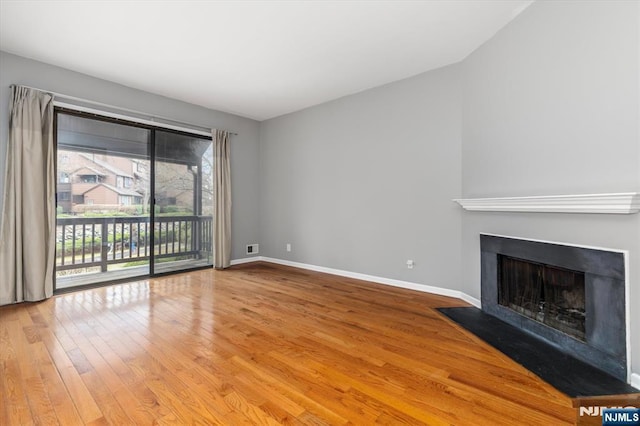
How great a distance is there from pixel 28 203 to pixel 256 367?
3191 millimetres

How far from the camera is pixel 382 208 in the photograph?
380cm

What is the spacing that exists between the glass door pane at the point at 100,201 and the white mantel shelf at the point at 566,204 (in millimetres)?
4308

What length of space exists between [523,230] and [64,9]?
4.24 metres

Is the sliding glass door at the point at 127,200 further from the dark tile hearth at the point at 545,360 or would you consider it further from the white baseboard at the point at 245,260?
the dark tile hearth at the point at 545,360

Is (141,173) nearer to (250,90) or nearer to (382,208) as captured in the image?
(250,90)

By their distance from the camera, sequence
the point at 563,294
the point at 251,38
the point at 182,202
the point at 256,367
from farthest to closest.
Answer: the point at 182,202
the point at 251,38
the point at 563,294
the point at 256,367

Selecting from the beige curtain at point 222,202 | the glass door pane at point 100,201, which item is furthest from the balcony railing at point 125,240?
the beige curtain at point 222,202

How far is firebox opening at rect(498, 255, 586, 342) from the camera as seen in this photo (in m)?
2.01

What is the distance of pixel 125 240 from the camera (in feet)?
13.3

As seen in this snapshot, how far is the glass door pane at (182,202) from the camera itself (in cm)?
423

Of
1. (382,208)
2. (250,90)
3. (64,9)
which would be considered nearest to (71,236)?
(64,9)

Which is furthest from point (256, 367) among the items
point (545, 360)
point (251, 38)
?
point (251, 38)

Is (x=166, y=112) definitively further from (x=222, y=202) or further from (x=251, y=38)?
(x=251, y=38)

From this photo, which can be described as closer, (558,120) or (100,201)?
(558,120)
